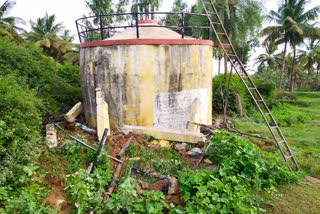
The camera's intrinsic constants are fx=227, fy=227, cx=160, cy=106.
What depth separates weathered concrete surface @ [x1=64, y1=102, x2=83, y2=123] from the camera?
22.0ft

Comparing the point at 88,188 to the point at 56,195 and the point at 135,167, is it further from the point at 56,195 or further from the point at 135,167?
the point at 135,167

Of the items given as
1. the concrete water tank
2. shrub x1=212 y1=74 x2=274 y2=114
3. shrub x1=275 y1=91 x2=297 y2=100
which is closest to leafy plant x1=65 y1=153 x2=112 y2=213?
the concrete water tank

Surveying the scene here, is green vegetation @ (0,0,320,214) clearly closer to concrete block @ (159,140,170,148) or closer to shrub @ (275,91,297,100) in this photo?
concrete block @ (159,140,170,148)

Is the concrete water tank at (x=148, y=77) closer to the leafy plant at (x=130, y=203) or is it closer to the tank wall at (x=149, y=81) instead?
the tank wall at (x=149, y=81)

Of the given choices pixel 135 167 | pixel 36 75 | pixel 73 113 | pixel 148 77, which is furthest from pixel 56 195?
pixel 36 75

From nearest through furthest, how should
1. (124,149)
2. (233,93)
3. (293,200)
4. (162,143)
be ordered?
(293,200)
(124,149)
(162,143)
(233,93)

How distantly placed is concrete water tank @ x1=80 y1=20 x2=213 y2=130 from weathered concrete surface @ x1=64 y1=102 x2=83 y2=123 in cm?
63

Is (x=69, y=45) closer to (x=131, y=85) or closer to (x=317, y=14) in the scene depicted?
(x=131, y=85)

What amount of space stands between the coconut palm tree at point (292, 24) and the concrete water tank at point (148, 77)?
58.3 feet

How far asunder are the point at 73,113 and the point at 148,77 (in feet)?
9.30

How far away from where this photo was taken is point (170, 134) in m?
6.15

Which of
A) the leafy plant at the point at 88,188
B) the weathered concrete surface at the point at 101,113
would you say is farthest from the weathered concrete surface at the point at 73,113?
the leafy plant at the point at 88,188

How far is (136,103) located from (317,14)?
2181cm

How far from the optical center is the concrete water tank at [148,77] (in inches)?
243
